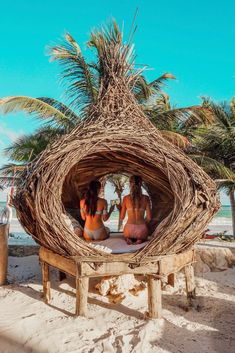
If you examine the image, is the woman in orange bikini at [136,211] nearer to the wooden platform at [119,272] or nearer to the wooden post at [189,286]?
the wooden post at [189,286]

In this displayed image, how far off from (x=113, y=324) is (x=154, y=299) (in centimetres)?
60

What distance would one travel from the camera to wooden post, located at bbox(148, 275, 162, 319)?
12.3 feet

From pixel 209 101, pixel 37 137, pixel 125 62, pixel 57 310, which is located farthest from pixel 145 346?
pixel 209 101

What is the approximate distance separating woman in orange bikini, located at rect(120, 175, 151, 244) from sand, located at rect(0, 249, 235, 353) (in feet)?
3.02

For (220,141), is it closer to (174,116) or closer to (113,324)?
(174,116)

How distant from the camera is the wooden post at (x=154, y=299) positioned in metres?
3.73

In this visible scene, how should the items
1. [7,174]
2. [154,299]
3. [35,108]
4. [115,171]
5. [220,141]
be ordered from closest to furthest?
[154,299], [115,171], [35,108], [7,174], [220,141]

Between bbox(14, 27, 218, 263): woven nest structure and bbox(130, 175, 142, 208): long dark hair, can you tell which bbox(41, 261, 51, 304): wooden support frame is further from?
bbox(130, 175, 142, 208): long dark hair

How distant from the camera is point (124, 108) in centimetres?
471

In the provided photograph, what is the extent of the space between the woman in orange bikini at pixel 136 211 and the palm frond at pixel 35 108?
5.78m

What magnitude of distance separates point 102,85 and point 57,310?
3.64 m

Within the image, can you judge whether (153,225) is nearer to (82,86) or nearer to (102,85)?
(102,85)

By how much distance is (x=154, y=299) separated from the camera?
3760 millimetres

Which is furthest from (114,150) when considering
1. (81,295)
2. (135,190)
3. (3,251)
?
(3,251)
